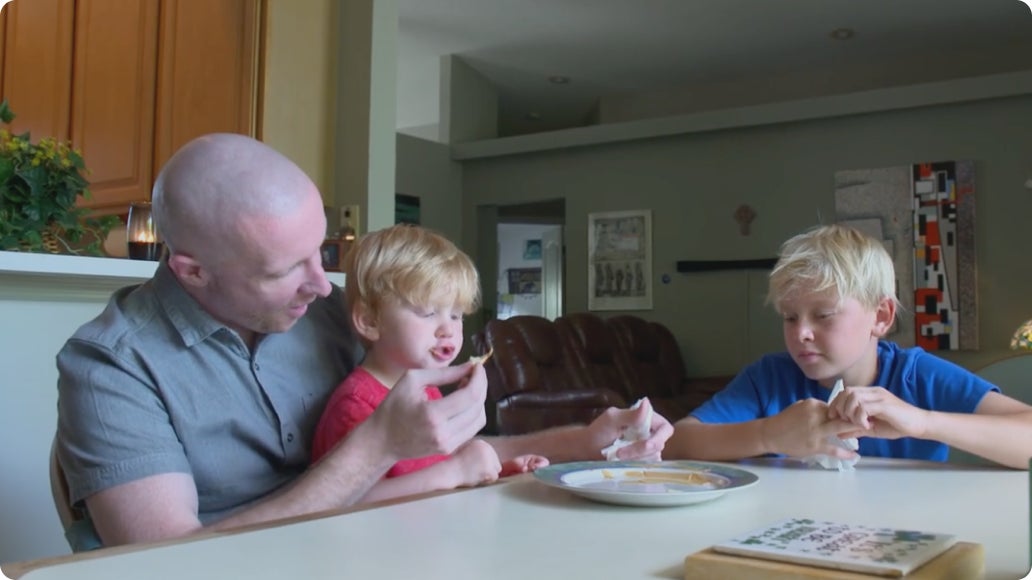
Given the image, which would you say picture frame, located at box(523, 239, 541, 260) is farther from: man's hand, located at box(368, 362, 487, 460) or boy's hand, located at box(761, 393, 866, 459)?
man's hand, located at box(368, 362, 487, 460)

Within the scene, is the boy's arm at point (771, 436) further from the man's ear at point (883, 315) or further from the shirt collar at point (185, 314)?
the shirt collar at point (185, 314)

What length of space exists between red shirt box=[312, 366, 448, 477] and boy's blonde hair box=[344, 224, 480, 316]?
0.45 feet

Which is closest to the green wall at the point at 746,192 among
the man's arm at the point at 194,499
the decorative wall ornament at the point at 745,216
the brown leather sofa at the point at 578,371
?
the decorative wall ornament at the point at 745,216

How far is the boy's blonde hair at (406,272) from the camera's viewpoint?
4.59 feet

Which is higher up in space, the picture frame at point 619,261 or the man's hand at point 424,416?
the picture frame at point 619,261

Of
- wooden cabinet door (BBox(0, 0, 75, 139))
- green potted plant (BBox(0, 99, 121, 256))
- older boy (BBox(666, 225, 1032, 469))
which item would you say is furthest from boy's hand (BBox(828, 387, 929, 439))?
wooden cabinet door (BBox(0, 0, 75, 139))

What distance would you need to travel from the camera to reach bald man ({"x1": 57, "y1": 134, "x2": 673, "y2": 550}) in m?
1.07

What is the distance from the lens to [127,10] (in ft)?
10.2

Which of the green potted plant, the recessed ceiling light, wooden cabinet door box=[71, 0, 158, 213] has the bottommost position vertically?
the green potted plant

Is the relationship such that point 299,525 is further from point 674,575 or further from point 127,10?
point 127,10

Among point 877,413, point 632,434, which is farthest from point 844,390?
point 632,434

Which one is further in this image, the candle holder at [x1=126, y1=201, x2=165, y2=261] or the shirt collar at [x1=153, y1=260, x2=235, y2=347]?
the candle holder at [x1=126, y1=201, x2=165, y2=261]

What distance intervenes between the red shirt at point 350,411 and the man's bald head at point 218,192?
29 centimetres

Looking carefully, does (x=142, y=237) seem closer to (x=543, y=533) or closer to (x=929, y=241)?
(x=543, y=533)
